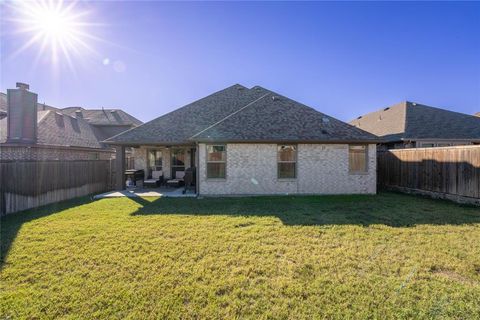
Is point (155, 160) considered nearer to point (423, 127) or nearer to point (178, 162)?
point (178, 162)

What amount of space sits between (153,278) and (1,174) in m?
7.97

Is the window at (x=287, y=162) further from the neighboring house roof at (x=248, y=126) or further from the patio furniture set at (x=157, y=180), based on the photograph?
the patio furniture set at (x=157, y=180)

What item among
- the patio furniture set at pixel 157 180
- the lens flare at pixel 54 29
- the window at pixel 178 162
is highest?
the lens flare at pixel 54 29

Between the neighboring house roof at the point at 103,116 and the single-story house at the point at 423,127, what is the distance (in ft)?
75.0

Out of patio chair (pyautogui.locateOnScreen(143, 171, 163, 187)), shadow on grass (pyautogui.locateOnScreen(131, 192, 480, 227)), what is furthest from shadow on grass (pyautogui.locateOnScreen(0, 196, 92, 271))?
patio chair (pyautogui.locateOnScreen(143, 171, 163, 187))

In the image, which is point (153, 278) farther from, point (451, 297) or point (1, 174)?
point (1, 174)

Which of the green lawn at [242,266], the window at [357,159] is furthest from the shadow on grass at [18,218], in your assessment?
the window at [357,159]

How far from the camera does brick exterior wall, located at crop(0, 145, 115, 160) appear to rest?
1173cm

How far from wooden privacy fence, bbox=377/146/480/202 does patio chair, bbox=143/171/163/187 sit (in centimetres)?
1395

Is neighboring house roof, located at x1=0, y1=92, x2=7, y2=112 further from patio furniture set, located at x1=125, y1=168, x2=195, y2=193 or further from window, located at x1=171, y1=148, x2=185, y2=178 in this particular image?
window, located at x1=171, y1=148, x2=185, y2=178

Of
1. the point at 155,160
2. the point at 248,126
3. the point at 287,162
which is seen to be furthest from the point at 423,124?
the point at 155,160

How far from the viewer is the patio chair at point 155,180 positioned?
14.1m

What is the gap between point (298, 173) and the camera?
37.0ft

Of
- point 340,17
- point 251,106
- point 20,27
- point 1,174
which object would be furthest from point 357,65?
point 1,174
